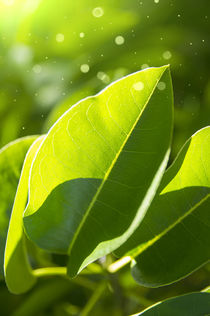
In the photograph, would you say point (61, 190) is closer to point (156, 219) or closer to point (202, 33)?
point (156, 219)

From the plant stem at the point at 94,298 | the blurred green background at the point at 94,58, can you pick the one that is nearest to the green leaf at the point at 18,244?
the plant stem at the point at 94,298

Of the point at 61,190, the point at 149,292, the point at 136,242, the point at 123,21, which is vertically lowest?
the point at 149,292

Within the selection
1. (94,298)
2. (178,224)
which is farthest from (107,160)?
(94,298)

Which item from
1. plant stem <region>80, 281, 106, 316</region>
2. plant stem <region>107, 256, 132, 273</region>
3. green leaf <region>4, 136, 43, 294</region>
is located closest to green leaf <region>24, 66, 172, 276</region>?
green leaf <region>4, 136, 43, 294</region>

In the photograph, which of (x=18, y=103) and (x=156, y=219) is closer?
(x=156, y=219)

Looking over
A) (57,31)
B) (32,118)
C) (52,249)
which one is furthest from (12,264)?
(57,31)

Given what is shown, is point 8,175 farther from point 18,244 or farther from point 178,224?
point 178,224

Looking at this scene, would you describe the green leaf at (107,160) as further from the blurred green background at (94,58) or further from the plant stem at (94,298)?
the blurred green background at (94,58)

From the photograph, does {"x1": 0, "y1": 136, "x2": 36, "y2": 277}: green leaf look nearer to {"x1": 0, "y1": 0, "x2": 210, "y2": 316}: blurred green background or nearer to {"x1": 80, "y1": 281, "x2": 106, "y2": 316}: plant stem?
{"x1": 80, "y1": 281, "x2": 106, "y2": 316}: plant stem
